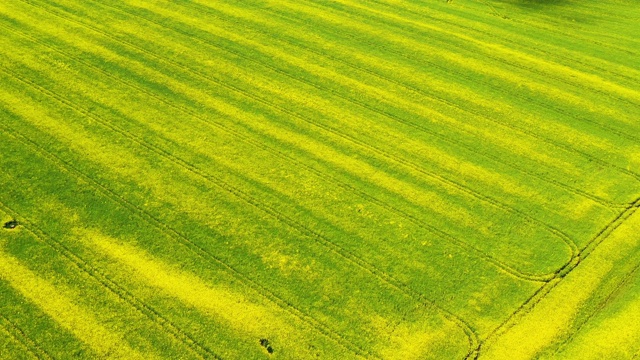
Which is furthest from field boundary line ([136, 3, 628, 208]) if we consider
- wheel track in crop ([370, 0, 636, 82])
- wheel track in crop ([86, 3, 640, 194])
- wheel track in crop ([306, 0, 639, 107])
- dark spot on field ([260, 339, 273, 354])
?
dark spot on field ([260, 339, 273, 354])

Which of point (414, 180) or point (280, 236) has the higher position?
point (414, 180)

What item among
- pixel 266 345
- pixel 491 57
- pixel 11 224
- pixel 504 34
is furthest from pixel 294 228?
pixel 504 34

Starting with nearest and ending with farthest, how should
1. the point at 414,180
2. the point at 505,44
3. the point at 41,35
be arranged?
the point at 414,180 < the point at 41,35 < the point at 505,44

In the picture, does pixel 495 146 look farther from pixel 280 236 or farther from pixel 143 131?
pixel 143 131

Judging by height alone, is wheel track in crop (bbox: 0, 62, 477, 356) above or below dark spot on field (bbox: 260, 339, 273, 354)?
above

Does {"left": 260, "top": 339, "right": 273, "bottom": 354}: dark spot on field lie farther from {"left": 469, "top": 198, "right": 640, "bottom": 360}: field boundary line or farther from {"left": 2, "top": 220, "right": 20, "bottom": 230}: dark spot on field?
{"left": 2, "top": 220, "right": 20, "bottom": 230}: dark spot on field

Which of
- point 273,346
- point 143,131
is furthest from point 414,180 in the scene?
point 143,131

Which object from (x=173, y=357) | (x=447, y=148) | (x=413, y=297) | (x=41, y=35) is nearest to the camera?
(x=173, y=357)

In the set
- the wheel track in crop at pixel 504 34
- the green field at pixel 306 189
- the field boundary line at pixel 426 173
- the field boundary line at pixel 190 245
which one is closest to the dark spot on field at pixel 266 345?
the green field at pixel 306 189
